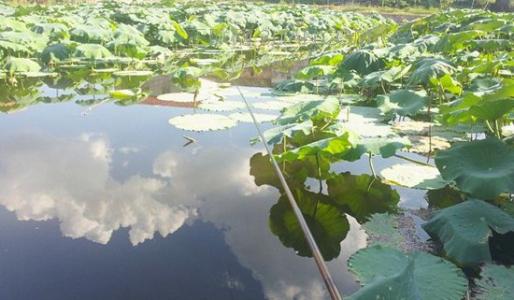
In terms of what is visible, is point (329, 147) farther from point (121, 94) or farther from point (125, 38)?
point (125, 38)

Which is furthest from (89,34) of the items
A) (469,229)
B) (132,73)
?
(469,229)

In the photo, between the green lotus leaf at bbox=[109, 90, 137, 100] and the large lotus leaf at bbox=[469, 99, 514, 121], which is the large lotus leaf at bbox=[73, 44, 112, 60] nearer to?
the green lotus leaf at bbox=[109, 90, 137, 100]

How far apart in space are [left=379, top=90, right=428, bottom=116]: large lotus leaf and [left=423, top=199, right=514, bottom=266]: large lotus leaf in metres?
2.05

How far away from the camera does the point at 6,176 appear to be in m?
3.43

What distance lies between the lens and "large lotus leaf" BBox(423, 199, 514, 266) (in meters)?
2.11

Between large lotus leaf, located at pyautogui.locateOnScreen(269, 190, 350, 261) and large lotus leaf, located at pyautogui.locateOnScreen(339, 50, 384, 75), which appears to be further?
large lotus leaf, located at pyautogui.locateOnScreen(339, 50, 384, 75)

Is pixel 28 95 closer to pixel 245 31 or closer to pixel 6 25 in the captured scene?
pixel 6 25

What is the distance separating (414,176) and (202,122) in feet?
8.08

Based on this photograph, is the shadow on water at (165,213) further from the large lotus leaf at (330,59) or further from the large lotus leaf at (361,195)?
the large lotus leaf at (330,59)

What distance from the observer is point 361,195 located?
10.4 feet

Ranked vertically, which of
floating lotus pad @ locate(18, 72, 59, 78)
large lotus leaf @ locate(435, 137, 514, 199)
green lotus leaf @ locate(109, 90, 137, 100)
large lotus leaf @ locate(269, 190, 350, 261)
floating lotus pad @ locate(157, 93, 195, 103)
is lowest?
large lotus leaf @ locate(269, 190, 350, 261)

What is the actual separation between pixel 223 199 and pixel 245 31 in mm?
14416

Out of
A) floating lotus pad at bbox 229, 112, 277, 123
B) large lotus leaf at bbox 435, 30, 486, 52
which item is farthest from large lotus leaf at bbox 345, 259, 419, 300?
large lotus leaf at bbox 435, 30, 486, 52

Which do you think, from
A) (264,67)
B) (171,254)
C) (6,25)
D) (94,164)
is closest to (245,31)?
(264,67)
